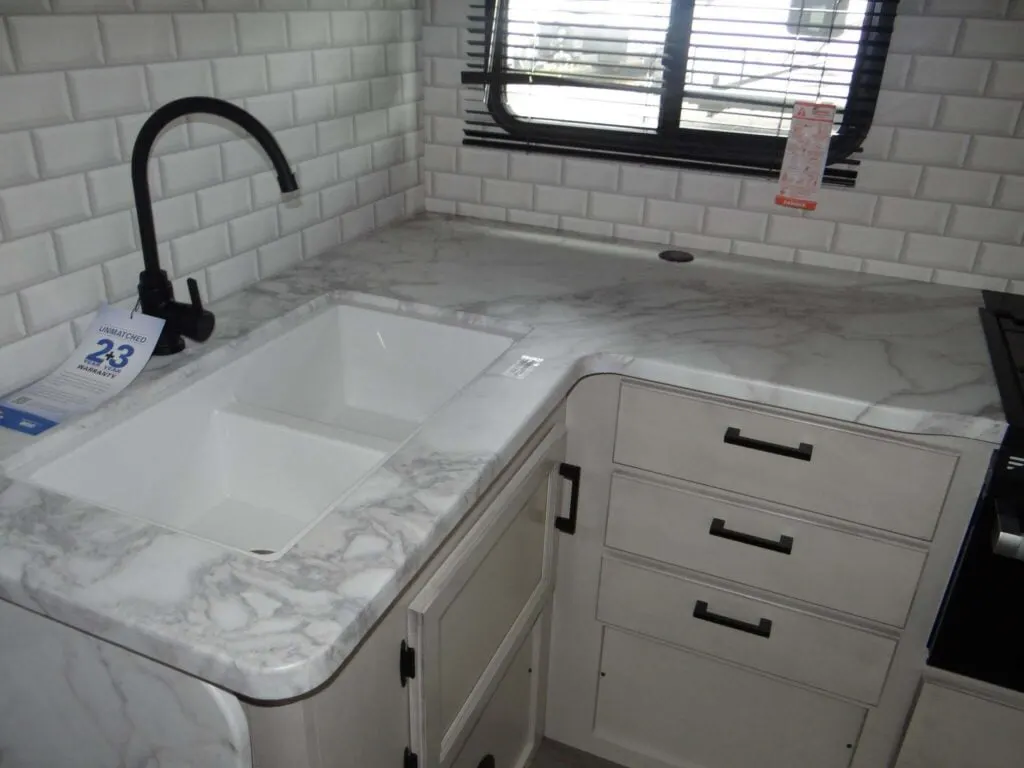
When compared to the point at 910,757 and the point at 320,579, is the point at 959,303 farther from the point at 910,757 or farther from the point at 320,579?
the point at 320,579

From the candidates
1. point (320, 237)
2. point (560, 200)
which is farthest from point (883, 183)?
point (320, 237)

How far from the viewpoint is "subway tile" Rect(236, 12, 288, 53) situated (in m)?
1.53

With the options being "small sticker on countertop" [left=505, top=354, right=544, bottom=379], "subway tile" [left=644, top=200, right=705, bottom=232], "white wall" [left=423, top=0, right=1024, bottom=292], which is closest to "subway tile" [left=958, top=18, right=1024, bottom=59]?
"white wall" [left=423, top=0, right=1024, bottom=292]

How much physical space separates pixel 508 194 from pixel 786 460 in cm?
109

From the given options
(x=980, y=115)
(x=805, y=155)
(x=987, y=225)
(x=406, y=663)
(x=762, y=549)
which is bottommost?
(x=762, y=549)

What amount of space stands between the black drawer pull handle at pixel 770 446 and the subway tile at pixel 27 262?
1.13 m

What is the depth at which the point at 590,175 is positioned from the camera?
205 cm

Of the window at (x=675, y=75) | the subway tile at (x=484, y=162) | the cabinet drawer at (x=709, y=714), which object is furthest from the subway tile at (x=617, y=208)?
the cabinet drawer at (x=709, y=714)

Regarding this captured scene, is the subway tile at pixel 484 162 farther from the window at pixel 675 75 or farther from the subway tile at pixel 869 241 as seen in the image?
A: the subway tile at pixel 869 241

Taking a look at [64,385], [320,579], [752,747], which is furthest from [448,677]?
[752,747]

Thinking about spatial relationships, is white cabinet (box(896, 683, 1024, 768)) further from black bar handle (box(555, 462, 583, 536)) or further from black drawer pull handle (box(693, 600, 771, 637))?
black bar handle (box(555, 462, 583, 536))

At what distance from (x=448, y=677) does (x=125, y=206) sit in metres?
0.93

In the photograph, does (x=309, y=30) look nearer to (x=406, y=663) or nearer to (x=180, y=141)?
(x=180, y=141)

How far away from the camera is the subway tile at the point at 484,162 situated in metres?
2.13
